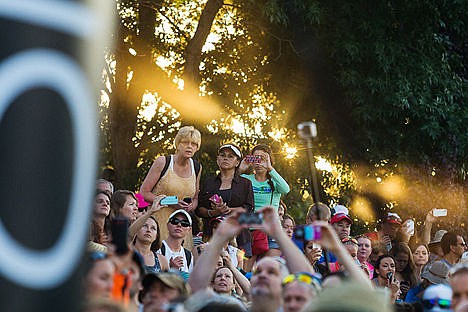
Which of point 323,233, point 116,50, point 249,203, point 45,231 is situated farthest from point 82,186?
point 116,50

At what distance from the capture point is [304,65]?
1432cm

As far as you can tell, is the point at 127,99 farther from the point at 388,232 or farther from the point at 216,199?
the point at 216,199

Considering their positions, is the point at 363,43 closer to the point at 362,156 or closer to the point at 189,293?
the point at 362,156

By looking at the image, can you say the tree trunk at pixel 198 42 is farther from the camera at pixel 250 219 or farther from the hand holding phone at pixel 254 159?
the camera at pixel 250 219

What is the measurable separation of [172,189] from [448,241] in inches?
136

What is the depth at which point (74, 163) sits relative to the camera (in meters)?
1.59

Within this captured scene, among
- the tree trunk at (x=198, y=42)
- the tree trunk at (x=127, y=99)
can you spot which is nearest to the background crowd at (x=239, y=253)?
the tree trunk at (x=198, y=42)

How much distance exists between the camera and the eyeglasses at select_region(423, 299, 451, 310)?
605cm

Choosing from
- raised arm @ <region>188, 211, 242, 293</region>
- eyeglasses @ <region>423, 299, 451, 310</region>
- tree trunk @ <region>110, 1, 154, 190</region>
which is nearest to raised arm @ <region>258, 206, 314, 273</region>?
raised arm @ <region>188, 211, 242, 293</region>

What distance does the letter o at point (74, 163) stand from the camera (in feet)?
4.96

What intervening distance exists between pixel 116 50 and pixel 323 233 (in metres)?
9.80

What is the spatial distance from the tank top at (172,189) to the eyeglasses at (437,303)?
2616mm

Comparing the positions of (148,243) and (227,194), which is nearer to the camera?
(148,243)

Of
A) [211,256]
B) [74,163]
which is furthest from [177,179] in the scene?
[74,163]
